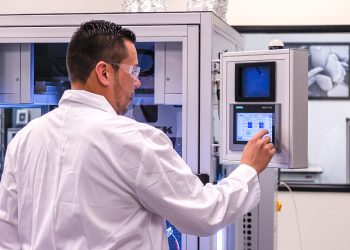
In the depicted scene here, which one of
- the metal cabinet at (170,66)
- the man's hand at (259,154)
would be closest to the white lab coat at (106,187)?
the man's hand at (259,154)

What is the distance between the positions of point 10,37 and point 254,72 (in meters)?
0.85

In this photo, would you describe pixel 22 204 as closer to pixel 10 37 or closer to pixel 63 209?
pixel 63 209

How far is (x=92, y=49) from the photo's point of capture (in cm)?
135

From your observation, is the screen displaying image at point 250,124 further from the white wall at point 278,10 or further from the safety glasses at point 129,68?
the white wall at point 278,10

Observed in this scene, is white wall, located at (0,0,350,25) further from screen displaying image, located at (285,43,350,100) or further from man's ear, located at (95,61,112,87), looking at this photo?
man's ear, located at (95,61,112,87)

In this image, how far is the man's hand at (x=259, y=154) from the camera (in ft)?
4.86

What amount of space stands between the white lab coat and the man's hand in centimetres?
10

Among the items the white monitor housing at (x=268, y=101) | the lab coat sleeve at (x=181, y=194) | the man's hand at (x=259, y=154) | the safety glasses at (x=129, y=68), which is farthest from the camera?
the white monitor housing at (x=268, y=101)

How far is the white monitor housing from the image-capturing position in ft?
5.28

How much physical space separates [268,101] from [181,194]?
0.49 m

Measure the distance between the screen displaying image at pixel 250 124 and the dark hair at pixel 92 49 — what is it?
0.48 metres

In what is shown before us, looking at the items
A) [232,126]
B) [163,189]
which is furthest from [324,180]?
[163,189]

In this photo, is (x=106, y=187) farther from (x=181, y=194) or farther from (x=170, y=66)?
(x=170, y=66)

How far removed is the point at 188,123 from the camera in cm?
176
